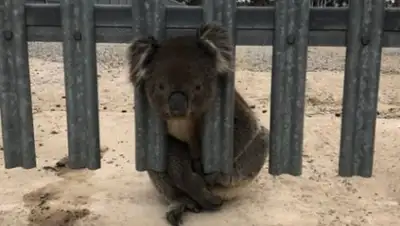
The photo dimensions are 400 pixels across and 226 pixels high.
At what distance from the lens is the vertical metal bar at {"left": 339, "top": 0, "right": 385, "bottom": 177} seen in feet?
10.6

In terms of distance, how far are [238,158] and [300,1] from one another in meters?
1.73

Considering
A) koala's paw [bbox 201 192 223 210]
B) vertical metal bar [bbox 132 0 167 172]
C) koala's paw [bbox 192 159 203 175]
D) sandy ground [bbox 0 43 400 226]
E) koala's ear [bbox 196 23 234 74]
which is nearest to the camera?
koala's ear [bbox 196 23 234 74]

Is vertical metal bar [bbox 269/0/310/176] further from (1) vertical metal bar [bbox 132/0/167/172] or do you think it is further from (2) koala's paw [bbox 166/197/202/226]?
(2) koala's paw [bbox 166/197/202/226]

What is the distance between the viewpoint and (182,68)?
3.32 m

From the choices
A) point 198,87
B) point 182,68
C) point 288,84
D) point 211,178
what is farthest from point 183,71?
point 211,178

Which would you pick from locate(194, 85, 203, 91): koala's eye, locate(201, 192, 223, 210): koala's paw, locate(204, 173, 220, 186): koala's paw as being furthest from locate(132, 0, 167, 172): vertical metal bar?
locate(201, 192, 223, 210): koala's paw

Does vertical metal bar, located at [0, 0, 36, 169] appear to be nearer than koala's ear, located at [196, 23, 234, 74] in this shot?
No

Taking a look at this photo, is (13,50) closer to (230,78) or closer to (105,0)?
(230,78)

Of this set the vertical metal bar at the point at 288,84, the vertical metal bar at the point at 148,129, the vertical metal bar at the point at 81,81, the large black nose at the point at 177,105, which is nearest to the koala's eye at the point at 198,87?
the large black nose at the point at 177,105

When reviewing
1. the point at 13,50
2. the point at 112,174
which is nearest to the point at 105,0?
the point at 112,174

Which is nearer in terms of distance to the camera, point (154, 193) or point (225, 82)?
point (225, 82)

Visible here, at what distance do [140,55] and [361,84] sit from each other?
133cm

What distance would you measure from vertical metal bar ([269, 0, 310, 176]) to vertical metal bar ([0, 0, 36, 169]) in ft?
5.03

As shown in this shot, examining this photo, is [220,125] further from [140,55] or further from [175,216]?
[175,216]
